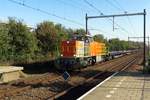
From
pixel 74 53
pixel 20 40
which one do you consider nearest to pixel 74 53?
pixel 74 53

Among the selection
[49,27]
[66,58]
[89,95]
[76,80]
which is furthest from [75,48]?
[49,27]

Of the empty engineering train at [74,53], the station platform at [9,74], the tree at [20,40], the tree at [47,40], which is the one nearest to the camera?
the station platform at [9,74]

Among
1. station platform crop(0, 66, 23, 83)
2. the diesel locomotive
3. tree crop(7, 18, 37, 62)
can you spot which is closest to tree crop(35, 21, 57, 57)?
tree crop(7, 18, 37, 62)

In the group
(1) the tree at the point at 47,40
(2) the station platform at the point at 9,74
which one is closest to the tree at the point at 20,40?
(1) the tree at the point at 47,40

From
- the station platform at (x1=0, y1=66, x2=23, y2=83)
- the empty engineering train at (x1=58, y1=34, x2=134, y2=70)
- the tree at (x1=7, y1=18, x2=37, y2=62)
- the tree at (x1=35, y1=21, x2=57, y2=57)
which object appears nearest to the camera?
the station platform at (x1=0, y1=66, x2=23, y2=83)

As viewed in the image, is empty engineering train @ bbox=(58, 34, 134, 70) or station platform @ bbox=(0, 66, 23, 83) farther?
empty engineering train @ bbox=(58, 34, 134, 70)

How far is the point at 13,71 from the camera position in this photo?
23.0 m

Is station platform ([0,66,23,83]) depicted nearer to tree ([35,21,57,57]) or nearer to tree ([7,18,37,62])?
tree ([7,18,37,62])

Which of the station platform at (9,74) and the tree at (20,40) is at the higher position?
the tree at (20,40)

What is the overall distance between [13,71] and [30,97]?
334 inches

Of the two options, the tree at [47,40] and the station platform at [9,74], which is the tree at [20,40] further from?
the station platform at [9,74]

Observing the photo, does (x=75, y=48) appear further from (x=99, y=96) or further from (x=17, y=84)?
(x=99, y=96)

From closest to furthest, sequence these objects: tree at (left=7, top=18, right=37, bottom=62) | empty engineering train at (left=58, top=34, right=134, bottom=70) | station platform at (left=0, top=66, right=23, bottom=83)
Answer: station platform at (left=0, top=66, right=23, bottom=83)
empty engineering train at (left=58, top=34, right=134, bottom=70)
tree at (left=7, top=18, right=37, bottom=62)

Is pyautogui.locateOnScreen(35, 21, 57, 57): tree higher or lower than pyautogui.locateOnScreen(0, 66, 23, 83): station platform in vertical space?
higher
